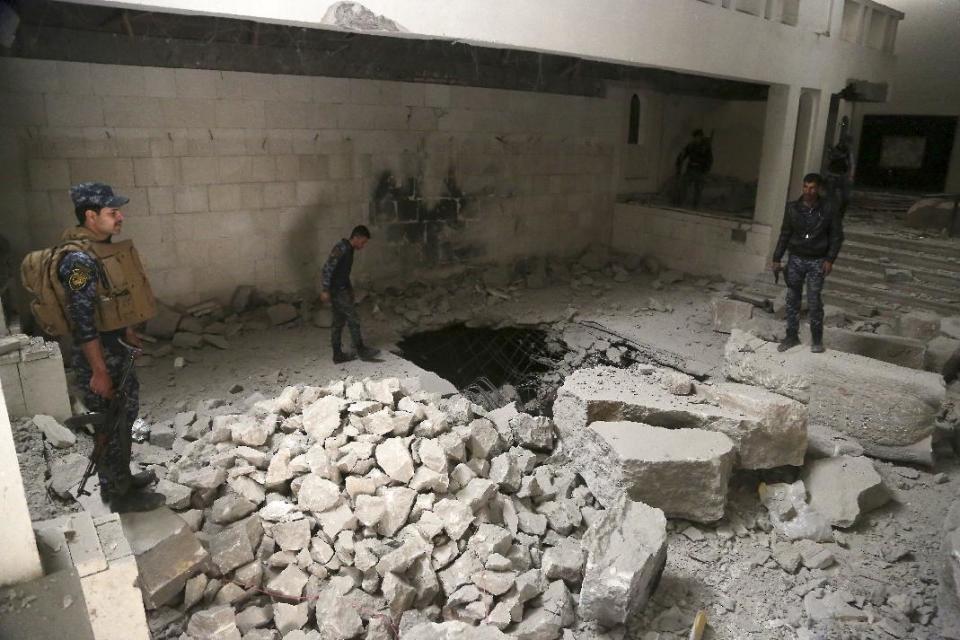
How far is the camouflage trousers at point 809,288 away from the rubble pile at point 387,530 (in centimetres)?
338

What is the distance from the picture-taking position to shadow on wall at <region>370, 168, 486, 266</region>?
9125 millimetres

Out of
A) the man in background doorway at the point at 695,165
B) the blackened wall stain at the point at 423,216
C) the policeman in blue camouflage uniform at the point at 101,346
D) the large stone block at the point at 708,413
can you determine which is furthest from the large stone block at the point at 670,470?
the man in background doorway at the point at 695,165

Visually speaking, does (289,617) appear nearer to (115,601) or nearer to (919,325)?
(115,601)

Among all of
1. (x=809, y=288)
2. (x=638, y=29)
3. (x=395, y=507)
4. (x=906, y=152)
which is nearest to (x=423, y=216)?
(x=638, y=29)

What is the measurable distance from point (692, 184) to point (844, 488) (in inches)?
348

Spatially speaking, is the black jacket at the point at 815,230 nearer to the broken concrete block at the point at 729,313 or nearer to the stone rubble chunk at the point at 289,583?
the broken concrete block at the point at 729,313

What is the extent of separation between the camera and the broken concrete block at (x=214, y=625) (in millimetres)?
3393

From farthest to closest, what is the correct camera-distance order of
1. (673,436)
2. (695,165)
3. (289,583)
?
(695,165), (673,436), (289,583)

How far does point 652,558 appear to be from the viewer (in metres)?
3.70

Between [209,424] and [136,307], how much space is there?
72.1 inches

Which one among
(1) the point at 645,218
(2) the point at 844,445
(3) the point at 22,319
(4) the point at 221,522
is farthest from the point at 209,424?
(1) the point at 645,218

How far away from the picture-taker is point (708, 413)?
488 cm

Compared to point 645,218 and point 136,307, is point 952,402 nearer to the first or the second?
point 645,218

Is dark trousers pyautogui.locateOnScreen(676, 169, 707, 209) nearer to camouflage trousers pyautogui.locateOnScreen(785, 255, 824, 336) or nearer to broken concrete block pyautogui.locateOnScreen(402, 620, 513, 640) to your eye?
camouflage trousers pyautogui.locateOnScreen(785, 255, 824, 336)
